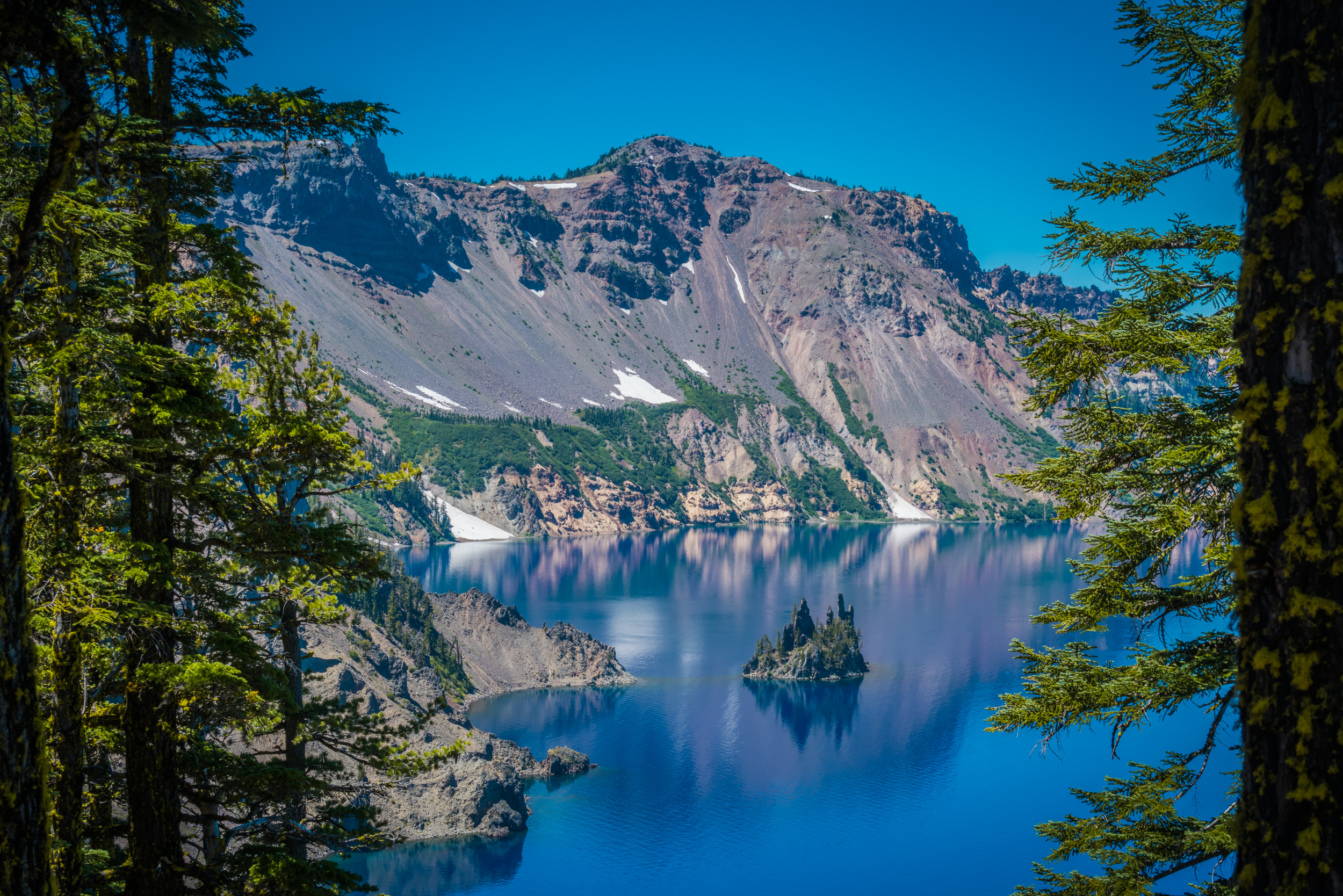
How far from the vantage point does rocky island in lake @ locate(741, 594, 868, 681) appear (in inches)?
3922

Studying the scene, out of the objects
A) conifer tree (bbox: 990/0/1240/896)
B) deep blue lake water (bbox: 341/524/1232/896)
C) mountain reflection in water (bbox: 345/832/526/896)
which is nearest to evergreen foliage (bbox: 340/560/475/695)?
deep blue lake water (bbox: 341/524/1232/896)

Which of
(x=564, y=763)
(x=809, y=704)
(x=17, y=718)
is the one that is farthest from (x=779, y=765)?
(x=17, y=718)

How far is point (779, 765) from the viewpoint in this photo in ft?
238

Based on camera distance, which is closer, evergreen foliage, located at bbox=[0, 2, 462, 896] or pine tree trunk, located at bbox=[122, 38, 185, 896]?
evergreen foliage, located at bbox=[0, 2, 462, 896]

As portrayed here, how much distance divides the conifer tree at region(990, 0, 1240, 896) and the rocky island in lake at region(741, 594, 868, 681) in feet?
303

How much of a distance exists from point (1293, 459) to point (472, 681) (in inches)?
3817

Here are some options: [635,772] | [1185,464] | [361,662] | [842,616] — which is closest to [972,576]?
[842,616]

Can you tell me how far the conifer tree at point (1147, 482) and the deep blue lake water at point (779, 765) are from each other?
2761 centimetres

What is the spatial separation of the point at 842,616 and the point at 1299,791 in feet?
349

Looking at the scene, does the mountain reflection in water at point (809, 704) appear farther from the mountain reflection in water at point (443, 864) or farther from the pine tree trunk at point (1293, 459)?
the pine tree trunk at point (1293, 459)

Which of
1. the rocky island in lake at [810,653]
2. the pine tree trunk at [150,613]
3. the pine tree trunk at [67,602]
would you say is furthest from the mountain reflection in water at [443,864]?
the pine tree trunk at [67,602]

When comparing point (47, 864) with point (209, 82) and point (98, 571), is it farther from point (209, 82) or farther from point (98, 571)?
point (209, 82)

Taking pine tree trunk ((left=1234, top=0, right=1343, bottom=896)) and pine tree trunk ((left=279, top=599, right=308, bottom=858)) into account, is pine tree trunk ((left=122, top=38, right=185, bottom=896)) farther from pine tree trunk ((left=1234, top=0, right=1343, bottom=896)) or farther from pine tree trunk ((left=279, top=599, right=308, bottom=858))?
pine tree trunk ((left=1234, top=0, right=1343, bottom=896))

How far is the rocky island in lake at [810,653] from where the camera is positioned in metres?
99.6
